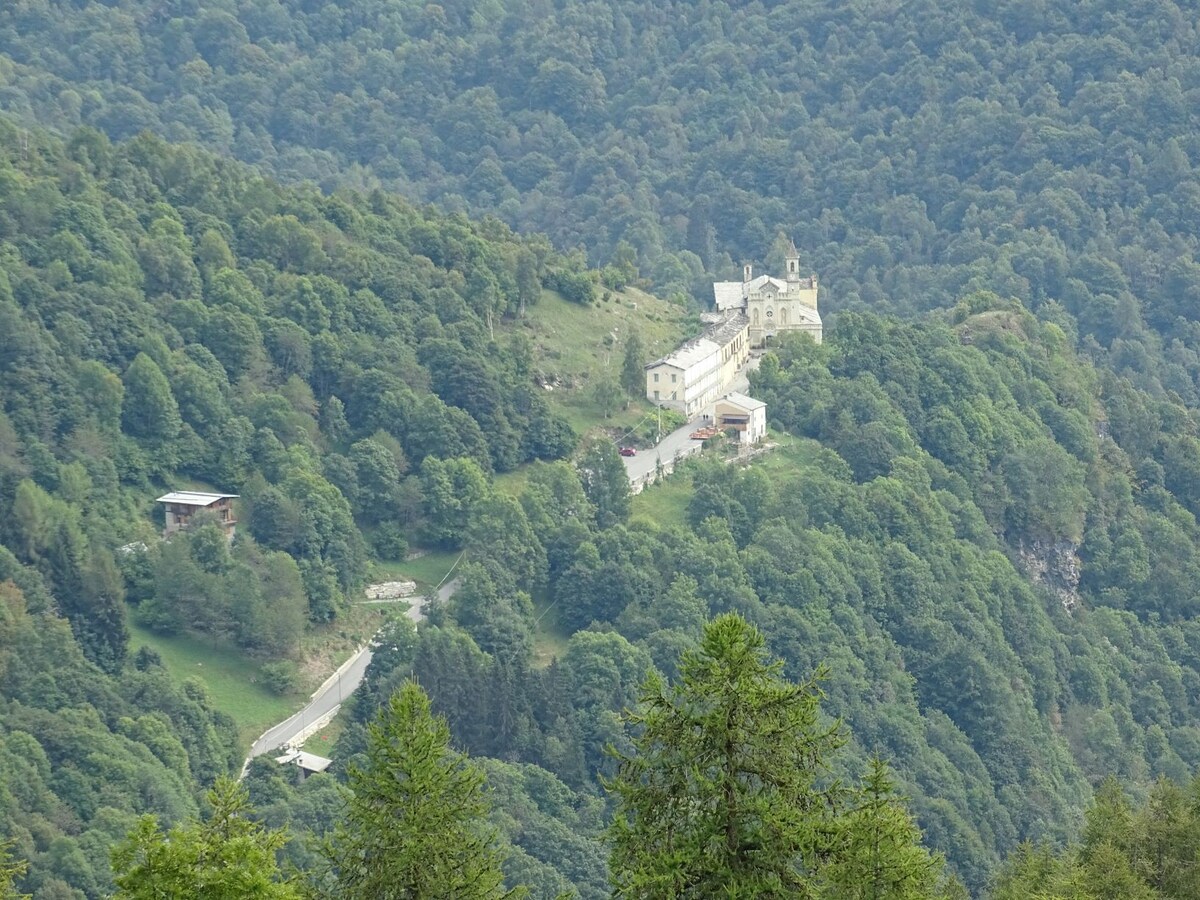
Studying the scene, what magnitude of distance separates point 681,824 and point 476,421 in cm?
7153

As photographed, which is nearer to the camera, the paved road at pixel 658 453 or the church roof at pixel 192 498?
the church roof at pixel 192 498

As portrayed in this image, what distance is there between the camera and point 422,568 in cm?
9269

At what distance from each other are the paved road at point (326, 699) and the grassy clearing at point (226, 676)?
406mm

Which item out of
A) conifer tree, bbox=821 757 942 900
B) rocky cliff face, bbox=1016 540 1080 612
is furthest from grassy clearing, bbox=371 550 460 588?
conifer tree, bbox=821 757 942 900

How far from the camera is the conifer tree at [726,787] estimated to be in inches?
1116

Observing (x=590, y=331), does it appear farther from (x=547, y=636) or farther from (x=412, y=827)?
(x=412, y=827)

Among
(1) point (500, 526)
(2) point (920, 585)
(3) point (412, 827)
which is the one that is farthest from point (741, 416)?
(3) point (412, 827)

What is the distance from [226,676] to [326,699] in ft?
10.7

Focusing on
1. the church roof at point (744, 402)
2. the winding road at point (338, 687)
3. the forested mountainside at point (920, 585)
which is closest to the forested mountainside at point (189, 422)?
the winding road at point (338, 687)

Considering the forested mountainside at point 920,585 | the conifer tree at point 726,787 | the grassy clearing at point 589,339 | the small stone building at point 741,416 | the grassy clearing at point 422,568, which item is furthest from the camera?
the grassy clearing at point 589,339

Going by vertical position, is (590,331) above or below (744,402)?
below

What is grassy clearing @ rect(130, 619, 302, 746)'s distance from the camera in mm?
80375

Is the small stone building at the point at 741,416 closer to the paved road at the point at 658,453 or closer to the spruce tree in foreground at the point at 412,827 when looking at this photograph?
the paved road at the point at 658,453

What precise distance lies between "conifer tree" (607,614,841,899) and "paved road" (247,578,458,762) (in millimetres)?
50137
